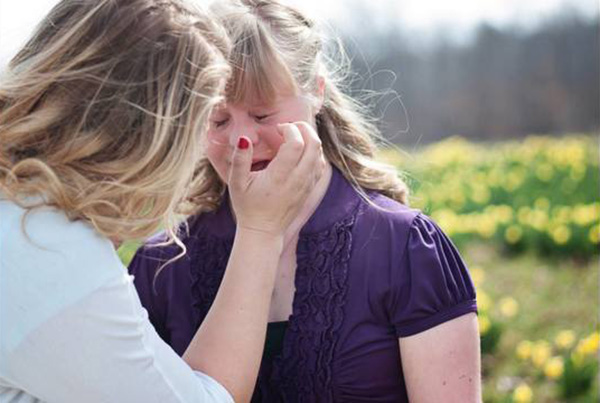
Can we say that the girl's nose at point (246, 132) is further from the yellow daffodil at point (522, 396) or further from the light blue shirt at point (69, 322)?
the yellow daffodil at point (522, 396)

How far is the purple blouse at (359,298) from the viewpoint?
1830mm

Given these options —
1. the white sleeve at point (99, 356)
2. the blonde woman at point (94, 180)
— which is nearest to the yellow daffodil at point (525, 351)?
the blonde woman at point (94, 180)

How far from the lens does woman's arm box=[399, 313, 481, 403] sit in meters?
1.77

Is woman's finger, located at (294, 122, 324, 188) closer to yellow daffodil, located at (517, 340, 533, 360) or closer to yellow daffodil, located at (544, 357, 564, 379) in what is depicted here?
yellow daffodil, located at (544, 357, 564, 379)

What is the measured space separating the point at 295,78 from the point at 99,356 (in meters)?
0.81

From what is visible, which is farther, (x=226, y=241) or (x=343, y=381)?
(x=226, y=241)

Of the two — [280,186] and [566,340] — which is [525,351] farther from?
[280,186]

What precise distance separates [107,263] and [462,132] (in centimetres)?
1641

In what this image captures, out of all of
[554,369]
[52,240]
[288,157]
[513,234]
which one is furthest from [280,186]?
[513,234]

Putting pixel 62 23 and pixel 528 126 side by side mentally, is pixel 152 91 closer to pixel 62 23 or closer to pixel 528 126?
pixel 62 23

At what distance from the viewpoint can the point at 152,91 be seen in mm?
1473

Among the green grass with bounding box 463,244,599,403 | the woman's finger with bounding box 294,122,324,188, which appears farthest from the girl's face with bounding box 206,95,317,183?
the green grass with bounding box 463,244,599,403

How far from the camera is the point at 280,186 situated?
1710 mm

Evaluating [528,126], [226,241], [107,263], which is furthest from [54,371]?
[528,126]
